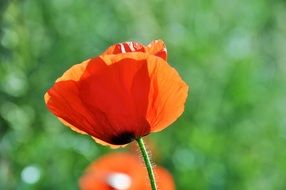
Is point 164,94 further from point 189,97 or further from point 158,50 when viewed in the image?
point 189,97

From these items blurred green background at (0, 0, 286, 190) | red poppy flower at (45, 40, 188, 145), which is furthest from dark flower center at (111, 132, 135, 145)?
blurred green background at (0, 0, 286, 190)

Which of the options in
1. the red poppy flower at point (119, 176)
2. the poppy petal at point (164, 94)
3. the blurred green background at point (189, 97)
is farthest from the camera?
the blurred green background at point (189, 97)

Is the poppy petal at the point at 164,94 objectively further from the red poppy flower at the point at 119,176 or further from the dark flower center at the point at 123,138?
the red poppy flower at the point at 119,176

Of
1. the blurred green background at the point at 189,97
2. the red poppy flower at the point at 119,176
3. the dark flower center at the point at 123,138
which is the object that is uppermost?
the dark flower center at the point at 123,138

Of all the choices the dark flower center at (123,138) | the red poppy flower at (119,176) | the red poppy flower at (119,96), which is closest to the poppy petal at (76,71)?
the red poppy flower at (119,96)

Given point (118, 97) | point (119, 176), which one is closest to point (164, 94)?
point (118, 97)
